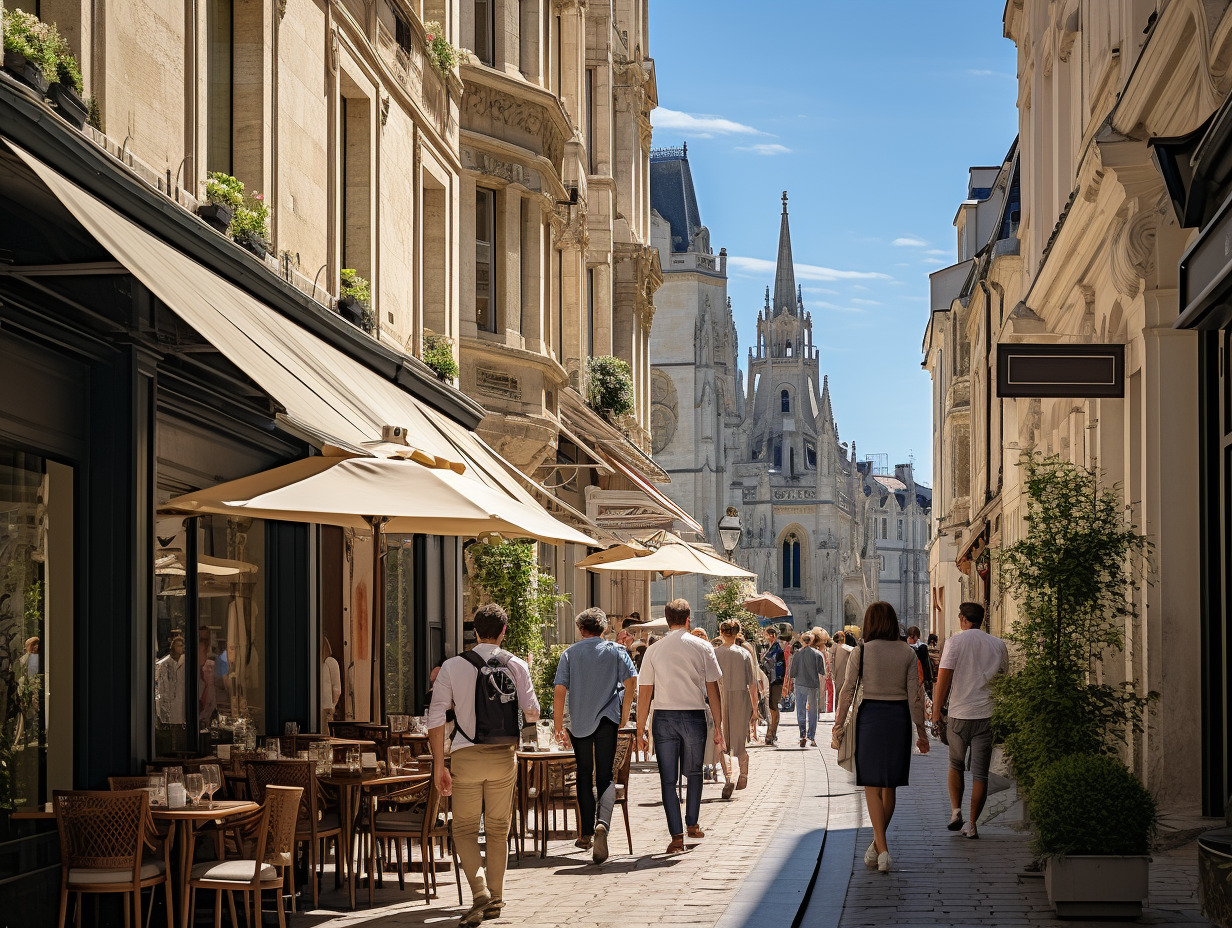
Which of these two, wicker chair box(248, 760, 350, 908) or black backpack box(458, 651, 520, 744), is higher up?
black backpack box(458, 651, 520, 744)

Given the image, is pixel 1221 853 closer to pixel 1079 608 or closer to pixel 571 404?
pixel 1079 608

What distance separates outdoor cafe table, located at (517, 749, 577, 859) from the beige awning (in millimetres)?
1783

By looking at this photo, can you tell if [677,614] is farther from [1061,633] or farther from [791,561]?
[791,561]

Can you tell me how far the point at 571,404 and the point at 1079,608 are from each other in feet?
53.2

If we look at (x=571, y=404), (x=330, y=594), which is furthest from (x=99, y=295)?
(x=571, y=404)

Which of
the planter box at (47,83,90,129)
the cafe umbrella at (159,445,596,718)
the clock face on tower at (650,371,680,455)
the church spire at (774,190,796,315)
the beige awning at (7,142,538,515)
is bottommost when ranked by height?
the cafe umbrella at (159,445,596,718)

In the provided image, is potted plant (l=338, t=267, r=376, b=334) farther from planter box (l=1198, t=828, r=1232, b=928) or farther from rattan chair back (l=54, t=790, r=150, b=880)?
planter box (l=1198, t=828, r=1232, b=928)

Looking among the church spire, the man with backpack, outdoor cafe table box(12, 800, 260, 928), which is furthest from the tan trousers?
the church spire

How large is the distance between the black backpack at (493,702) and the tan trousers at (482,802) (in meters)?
0.06

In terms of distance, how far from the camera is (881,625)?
35.1 ft

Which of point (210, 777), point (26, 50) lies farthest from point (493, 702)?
point (26, 50)

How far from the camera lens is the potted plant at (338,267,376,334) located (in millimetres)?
13902

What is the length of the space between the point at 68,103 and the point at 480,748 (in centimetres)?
397

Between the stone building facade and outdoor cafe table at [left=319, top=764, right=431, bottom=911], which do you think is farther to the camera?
the stone building facade
